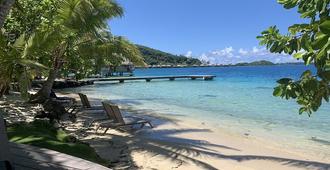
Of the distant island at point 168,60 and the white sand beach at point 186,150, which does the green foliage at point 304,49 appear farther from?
the distant island at point 168,60

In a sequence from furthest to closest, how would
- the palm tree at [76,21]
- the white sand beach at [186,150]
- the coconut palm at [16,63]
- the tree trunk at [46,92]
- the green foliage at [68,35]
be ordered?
the tree trunk at [46,92], the palm tree at [76,21], the white sand beach at [186,150], the green foliage at [68,35], the coconut palm at [16,63]

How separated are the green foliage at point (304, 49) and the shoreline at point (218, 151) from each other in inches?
221

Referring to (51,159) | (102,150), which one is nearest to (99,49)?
(102,150)

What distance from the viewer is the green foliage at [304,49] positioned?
6.15 ft

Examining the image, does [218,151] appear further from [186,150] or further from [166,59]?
[166,59]

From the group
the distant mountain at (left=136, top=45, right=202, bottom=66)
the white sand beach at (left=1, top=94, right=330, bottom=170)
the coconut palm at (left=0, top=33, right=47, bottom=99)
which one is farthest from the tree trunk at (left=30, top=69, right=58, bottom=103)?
the distant mountain at (left=136, top=45, right=202, bottom=66)

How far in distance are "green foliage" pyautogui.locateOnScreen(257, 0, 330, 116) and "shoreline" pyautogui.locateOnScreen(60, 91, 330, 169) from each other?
5614 mm

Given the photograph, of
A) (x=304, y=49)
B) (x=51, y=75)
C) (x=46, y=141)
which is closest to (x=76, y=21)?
(x=51, y=75)

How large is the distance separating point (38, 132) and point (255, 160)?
433 centimetres

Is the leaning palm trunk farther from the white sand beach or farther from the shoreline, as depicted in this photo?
the shoreline

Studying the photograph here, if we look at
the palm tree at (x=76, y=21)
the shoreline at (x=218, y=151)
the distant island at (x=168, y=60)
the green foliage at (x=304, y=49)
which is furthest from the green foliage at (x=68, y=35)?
the distant island at (x=168, y=60)

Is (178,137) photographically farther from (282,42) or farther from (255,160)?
(282,42)

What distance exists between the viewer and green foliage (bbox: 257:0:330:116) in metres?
1.87

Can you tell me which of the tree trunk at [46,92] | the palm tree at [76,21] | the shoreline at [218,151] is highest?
the palm tree at [76,21]
